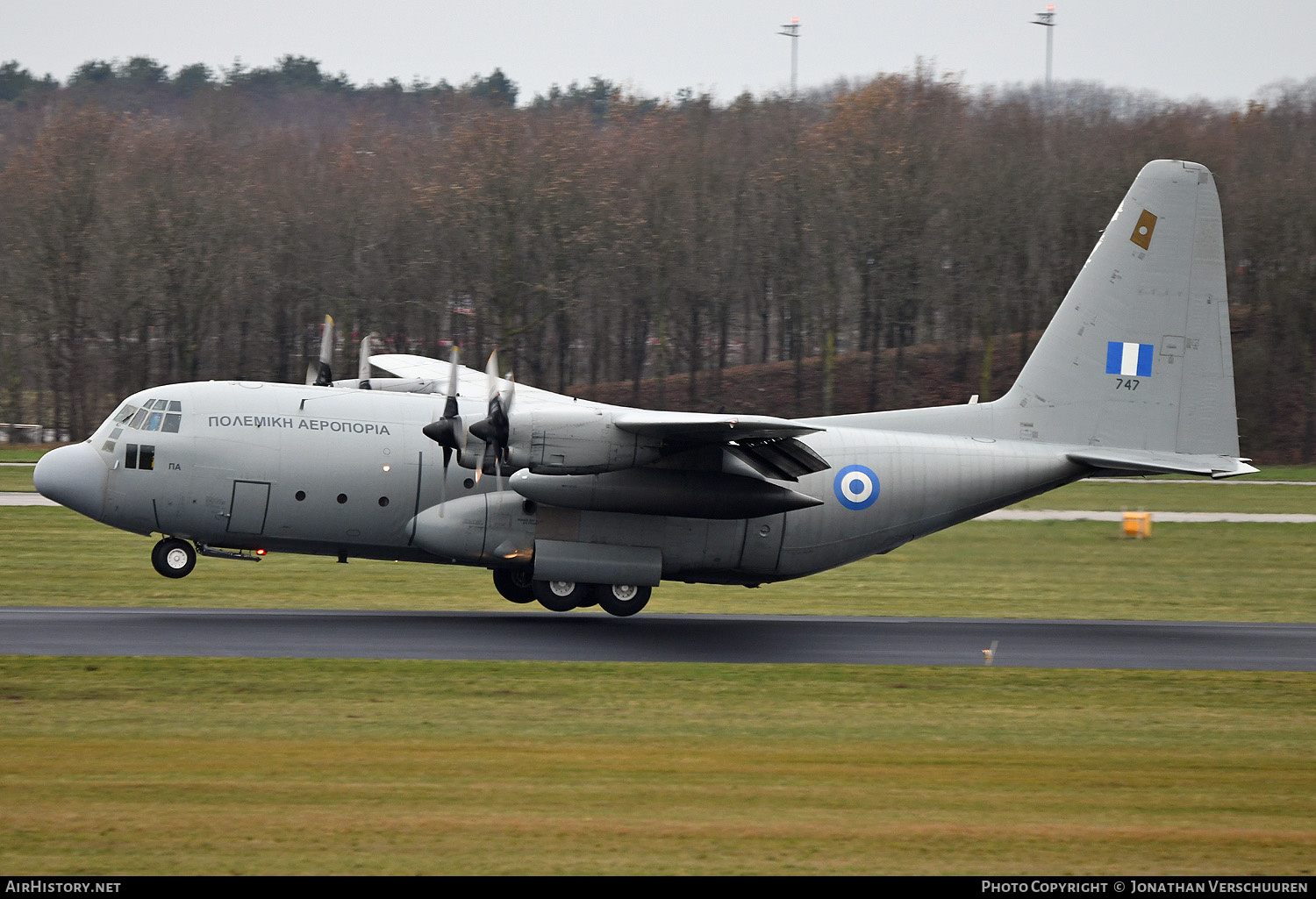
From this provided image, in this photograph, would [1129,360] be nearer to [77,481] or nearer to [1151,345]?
[1151,345]

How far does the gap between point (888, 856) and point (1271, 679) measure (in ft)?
29.9

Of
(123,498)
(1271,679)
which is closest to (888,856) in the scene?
(1271,679)

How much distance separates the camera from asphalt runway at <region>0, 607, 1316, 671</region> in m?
16.5

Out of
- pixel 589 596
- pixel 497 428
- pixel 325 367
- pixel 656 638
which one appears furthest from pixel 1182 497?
pixel 497 428

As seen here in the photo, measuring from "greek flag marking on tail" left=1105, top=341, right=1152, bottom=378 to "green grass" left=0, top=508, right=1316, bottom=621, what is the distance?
14.1 ft

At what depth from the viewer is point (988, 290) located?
53375 millimetres

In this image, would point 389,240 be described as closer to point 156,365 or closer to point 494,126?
point 494,126

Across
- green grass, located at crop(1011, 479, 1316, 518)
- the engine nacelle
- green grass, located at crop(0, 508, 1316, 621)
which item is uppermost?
the engine nacelle

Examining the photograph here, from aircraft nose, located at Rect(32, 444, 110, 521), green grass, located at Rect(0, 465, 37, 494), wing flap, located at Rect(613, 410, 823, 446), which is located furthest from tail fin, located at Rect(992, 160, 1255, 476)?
green grass, located at Rect(0, 465, 37, 494)

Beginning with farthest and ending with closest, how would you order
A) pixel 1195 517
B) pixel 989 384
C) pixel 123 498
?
pixel 989 384 → pixel 1195 517 → pixel 123 498

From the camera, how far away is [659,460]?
56.6 feet

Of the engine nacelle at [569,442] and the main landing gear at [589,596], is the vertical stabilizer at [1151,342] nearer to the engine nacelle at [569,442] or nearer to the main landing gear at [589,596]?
the main landing gear at [589,596]

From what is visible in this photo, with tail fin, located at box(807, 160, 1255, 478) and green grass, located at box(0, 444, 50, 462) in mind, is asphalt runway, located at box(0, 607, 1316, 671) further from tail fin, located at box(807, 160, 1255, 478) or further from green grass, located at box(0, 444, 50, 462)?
green grass, located at box(0, 444, 50, 462)

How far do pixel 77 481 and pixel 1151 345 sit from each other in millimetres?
16817
